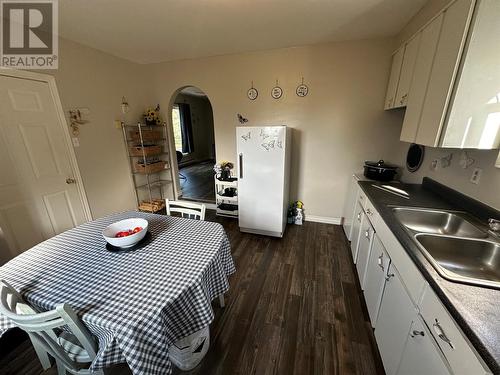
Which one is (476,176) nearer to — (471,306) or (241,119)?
(471,306)

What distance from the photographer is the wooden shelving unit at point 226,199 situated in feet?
10.6

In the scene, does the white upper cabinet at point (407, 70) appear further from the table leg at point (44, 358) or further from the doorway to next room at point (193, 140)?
the doorway to next room at point (193, 140)

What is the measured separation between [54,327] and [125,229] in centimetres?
67

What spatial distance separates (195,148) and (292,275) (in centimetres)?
666

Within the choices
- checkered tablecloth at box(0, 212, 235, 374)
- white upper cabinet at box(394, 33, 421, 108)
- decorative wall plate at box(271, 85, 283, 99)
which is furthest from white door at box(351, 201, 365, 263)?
decorative wall plate at box(271, 85, 283, 99)

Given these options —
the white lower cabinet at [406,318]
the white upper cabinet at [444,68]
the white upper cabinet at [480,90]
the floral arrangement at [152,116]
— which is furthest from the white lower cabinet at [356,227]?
the floral arrangement at [152,116]

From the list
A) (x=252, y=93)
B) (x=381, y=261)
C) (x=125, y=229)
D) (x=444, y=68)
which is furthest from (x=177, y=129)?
(x=381, y=261)

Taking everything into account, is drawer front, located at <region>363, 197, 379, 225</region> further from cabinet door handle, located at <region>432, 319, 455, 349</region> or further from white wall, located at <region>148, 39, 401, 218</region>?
white wall, located at <region>148, 39, 401, 218</region>

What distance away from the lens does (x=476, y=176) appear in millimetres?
1375

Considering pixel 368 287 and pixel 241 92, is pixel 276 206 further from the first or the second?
pixel 241 92

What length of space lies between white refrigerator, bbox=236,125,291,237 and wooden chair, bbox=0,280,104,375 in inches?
79.4

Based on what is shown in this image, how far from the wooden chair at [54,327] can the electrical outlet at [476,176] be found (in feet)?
7.81

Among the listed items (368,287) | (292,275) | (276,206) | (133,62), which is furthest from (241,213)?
(133,62)

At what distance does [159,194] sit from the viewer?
3.98m
